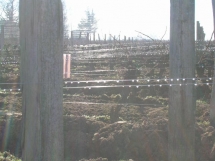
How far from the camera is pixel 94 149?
6520 mm

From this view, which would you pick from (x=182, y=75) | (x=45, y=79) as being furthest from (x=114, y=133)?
(x=45, y=79)

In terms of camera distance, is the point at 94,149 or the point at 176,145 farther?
the point at 94,149

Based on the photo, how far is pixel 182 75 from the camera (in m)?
4.77

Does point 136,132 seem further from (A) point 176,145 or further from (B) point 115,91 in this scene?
(B) point 115,91

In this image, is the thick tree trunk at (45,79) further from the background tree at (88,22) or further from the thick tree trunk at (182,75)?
the background tree at (88,22)

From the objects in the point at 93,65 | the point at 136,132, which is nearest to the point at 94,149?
the point at 136,132

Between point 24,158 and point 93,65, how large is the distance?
17.2m

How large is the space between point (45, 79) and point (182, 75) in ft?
6.49

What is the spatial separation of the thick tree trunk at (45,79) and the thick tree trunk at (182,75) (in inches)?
72.1

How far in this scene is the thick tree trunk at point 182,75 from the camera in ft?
15.5

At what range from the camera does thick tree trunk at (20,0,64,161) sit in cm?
323

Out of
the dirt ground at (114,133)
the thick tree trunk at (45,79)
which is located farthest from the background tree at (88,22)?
the thick tree trunk at (45,79)

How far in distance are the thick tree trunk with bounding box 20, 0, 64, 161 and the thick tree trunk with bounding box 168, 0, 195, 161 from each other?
1.83 metres

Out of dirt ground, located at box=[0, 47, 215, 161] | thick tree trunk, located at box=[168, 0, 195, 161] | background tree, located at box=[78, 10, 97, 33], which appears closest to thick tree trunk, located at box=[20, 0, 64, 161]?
dirt ground, located at box=[0, 47, 215, 161]
